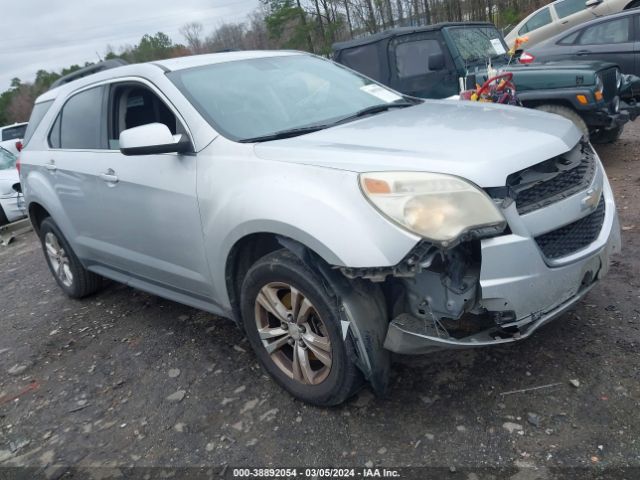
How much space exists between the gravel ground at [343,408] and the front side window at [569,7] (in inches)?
418

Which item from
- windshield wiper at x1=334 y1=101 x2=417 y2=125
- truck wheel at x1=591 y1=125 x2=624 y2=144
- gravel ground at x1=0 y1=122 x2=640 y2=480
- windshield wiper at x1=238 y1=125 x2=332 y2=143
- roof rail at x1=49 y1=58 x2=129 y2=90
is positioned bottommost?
truck wheel at x1=591 y1=125 x2=624 y2=144

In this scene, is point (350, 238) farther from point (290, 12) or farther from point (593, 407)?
point (290, 12)

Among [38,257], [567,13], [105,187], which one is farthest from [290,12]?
[105,187]

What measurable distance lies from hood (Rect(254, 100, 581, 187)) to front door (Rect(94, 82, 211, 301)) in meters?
0.62

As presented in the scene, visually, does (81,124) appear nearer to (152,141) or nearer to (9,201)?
(152,141)

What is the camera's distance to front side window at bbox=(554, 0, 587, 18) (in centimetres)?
1253

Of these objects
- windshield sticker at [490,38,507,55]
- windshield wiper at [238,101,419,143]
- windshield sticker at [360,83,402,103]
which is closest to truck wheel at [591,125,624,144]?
windshield sticker at [490,38,507,55]

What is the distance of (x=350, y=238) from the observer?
2.26 m

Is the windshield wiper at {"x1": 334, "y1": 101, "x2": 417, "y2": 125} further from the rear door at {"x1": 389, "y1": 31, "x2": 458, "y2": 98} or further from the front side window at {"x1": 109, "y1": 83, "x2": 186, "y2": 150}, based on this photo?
the rear door at {"x1": 389, "y1": 31, "x2": 458, "y2": 98}

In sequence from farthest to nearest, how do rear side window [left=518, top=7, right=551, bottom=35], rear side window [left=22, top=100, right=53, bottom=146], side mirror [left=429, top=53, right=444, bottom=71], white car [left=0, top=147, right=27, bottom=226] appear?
rear side window [left=518, top=7, right=551, bottom=35]
white car [left=0, top=147, right=27, bottom=226]
side mirror [left=429, top=53, right=444, bottom=71]
rear side window [left=22, top=100, right=53, bottom=146]

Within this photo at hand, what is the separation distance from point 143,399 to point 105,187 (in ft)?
4.55

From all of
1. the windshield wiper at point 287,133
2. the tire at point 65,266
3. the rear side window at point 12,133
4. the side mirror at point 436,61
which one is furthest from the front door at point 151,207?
the rear side window at point 12,133

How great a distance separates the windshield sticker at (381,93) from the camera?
3.71 meters

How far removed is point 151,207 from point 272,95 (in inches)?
38.3
